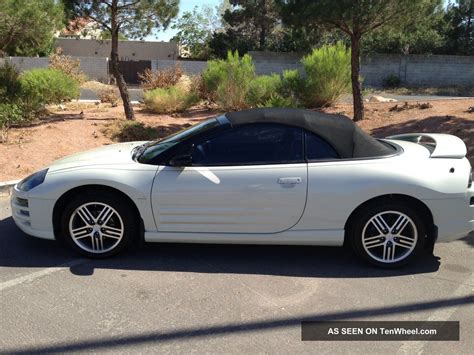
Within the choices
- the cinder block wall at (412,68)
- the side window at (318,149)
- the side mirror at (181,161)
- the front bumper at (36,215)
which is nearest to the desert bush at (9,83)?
the front bumper at (36,215)

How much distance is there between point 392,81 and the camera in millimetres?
29766

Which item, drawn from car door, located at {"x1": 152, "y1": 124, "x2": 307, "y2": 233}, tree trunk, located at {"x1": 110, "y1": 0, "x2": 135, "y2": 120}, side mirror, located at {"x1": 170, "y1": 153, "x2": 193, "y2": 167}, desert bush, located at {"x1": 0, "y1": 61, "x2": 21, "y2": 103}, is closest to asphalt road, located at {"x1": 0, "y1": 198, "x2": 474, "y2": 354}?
car door, located at {"x1": 152, "y1": 124, "x2": 307, "y2": 233}

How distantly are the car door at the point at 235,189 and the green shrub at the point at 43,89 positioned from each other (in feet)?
25.8

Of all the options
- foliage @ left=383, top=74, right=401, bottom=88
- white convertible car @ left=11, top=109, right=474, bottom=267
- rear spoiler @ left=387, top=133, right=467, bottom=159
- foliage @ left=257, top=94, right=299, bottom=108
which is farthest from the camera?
foliage @ left=383, top=74, right=401, bottom=88

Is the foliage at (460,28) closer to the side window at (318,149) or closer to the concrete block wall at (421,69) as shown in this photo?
the concrete block wall at (421,69)

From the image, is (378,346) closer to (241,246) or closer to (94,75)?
(241,246)

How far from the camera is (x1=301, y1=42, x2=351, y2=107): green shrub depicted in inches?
533

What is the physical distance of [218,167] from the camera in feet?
14.2

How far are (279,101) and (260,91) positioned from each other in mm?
1057

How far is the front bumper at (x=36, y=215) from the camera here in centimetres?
443

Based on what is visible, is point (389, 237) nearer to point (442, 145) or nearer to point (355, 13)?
point (442, 145)

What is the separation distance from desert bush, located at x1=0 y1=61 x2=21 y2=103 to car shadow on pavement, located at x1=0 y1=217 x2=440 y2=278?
692 cm

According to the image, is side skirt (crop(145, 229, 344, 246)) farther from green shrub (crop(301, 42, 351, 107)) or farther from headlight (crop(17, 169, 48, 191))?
green shrub (crop(301, 42, 351, 107))

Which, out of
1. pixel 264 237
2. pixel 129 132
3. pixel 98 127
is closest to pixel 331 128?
pixel 264 237
